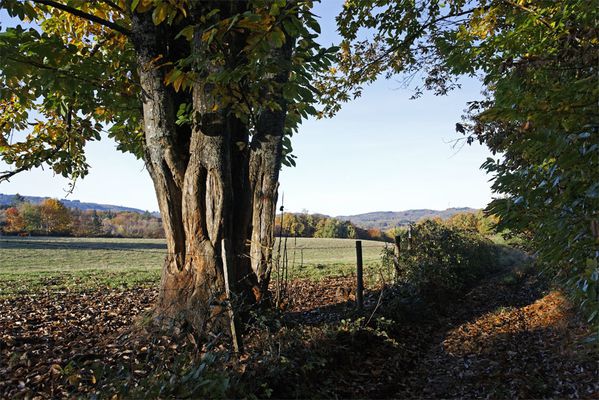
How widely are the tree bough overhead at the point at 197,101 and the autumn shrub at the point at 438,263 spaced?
4.77 m

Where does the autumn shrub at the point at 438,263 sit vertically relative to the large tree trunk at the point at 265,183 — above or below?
below

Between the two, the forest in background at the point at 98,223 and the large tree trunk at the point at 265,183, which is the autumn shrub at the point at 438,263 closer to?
the large tree trunk at the point at 265,183

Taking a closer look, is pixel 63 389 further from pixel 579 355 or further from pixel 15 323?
pixel 579 355

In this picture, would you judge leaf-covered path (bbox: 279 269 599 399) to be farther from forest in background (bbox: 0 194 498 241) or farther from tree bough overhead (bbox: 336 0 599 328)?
forest in background (bbox: 0 194 498 241)

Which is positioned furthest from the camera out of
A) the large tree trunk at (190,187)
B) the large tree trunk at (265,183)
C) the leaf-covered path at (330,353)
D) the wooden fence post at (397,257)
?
the wooden fence post at (397,257)

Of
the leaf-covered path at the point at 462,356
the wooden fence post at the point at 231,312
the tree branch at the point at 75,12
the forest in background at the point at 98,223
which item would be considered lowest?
the leaf-covered path at the point at 462,356

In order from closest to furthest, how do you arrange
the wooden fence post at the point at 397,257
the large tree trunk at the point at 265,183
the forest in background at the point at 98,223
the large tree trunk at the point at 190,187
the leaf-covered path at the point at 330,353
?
the leaf-covered path at the point at 330,353
the large tree trunk at the point at 190,187
the large tree trunk at the point at 265,183
the wooden fence post at the point at 397,257
the forest in background at the point at 98,223

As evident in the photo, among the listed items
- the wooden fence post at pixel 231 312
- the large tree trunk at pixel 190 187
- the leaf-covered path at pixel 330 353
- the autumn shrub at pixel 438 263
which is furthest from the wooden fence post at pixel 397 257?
the wooden fence post at pixel 231 312

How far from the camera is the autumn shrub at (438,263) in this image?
987 centimetres

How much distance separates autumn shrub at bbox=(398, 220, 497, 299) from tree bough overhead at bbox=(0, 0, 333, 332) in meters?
4.77

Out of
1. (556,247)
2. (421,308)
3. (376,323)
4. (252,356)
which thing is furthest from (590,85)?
(421,308)

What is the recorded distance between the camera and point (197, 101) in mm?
5270

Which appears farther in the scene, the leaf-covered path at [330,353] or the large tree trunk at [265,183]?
the large tree trunk at [265,183]

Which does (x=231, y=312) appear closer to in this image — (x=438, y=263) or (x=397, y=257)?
(x=397, y=257)
